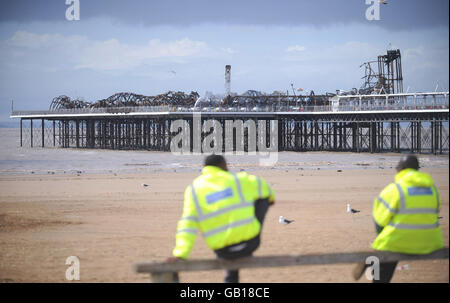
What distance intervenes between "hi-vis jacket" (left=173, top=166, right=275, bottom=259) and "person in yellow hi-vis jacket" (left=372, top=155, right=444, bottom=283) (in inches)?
39.2

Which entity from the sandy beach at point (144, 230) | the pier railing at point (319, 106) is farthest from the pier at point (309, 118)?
the sandy beach at point (144, 230)

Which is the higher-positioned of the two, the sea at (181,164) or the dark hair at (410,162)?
the dark hair at (410,162)

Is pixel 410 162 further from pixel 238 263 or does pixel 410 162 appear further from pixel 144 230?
pixel 144 230

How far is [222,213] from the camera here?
161 inches

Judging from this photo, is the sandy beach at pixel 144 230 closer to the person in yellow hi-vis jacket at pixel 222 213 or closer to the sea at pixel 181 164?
the person in yellow hi-vis jacket at pixel 222 213

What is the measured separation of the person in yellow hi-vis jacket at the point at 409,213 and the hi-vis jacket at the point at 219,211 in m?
1.00

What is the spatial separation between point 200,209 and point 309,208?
30.9 feet

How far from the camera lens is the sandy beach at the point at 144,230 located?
23.8 ft

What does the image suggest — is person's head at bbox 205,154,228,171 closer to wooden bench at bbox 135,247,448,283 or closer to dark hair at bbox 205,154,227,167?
dark hair at bbox 205,154,227,167

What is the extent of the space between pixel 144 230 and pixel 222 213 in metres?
6.97

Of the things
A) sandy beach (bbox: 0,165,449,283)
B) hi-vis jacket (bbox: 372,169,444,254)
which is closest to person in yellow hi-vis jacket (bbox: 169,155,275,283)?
hi-vis jacket (bbox: 372,169,444,254)

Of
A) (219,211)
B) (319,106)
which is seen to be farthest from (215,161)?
(319,106)
